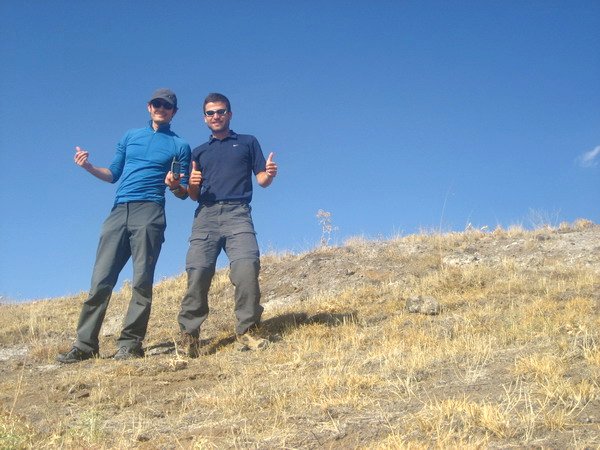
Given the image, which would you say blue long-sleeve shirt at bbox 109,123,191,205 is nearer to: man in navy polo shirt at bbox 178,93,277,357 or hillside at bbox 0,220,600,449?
man in navy polo shirt at bbox 178,93,277,357

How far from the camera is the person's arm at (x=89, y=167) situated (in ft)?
20.1

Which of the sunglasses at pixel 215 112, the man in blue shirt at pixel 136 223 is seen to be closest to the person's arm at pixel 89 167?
the man in blue shirt at pixel 136 223

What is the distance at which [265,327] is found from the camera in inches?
270

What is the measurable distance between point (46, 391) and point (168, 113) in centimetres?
302

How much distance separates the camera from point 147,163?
20.7 feet

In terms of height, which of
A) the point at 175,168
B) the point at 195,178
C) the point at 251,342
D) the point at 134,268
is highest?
the point at 175,168

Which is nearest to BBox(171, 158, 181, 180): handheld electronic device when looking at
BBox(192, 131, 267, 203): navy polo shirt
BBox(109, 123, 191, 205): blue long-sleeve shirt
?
BBox(109, 123, 191, 205): blue long-sleeve shirt

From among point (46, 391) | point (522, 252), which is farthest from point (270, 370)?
point (522, 252)

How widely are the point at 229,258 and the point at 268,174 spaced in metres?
0.90

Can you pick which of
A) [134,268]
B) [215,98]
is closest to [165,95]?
[215,98]

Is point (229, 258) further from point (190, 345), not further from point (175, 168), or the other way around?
point (175, 168)

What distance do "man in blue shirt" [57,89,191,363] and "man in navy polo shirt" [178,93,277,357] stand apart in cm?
27

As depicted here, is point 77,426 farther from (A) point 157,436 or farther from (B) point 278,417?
(B) point 278,417

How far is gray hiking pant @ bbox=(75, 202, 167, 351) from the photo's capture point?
6082mm
